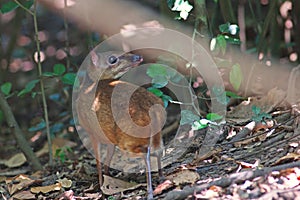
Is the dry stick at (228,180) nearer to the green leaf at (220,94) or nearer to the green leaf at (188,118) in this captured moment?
the green leaf at (188,118)

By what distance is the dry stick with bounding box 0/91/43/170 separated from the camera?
4117 millimetres

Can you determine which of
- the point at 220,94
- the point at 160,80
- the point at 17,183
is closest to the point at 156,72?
the point at 160,80

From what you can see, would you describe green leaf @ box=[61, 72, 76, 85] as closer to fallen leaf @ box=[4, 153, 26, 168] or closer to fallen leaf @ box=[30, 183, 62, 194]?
Answer: fallen leaf @ box=[30, 183, 62, 194]

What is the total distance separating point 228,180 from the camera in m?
2.79

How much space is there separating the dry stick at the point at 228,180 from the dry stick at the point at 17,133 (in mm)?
1630

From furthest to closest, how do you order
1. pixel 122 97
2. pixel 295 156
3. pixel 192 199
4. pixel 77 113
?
pixel 77 113 < pixel 122 97 < pixel 295 156 < pixel 192 199

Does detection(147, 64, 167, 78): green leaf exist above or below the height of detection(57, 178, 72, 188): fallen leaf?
above

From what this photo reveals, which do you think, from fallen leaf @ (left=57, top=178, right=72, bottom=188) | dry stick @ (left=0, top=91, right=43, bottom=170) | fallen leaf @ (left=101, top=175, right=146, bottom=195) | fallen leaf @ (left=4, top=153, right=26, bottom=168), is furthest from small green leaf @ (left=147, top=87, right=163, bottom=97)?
fallen leaf @ (left=4, top=153, right=26, bottom=168)

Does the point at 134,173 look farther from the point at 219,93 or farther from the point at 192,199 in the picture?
the point at 192,199

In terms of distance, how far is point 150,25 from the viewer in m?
4.62

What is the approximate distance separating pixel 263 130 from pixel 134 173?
713 millimetres

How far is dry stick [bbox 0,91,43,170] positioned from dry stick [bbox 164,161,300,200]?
163 cm

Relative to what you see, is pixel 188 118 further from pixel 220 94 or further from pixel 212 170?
pixel 220 94

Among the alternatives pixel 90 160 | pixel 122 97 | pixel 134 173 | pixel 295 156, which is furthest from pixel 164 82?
pixel 90 160
